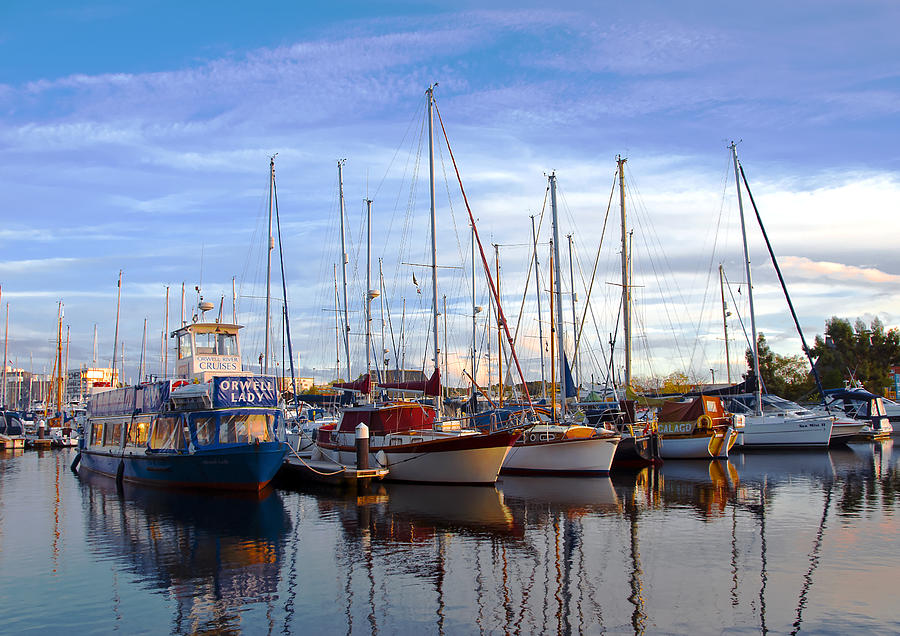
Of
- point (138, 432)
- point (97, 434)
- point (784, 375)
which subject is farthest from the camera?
point (784, 375)

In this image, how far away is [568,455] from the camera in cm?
3225

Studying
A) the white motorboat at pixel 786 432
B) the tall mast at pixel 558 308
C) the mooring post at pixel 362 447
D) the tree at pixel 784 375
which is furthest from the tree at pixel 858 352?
the mooring post at pixel 362 447

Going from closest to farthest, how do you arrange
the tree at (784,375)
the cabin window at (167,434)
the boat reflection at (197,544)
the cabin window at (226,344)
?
the boat reflection at (197,544)
the cabin window at (167,434)
the cabin window at (226,344)
the tree at (784,375)

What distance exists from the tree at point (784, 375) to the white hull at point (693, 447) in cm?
4586

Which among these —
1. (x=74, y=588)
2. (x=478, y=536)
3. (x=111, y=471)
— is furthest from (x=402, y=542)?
(x=111, y=471)

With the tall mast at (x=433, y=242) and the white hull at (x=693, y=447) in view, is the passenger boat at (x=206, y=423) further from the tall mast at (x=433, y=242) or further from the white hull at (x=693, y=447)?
the white hull at (x=693, y=447)

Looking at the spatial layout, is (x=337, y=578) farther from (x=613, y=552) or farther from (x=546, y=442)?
(x=546, y=442)

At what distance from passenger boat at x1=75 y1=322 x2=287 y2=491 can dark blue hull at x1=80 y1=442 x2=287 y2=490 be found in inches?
1.5

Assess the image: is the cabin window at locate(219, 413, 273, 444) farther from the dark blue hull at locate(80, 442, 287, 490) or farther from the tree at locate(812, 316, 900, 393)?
the tree at locate(812, 316, 900, 393)

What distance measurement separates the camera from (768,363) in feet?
275

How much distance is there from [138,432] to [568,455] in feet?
67.3

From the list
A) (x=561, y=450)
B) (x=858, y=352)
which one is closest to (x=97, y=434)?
(x=561, y=450)

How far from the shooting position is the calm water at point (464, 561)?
12344 millimetres

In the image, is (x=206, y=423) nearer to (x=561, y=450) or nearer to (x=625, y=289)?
(x=561, y=450)
